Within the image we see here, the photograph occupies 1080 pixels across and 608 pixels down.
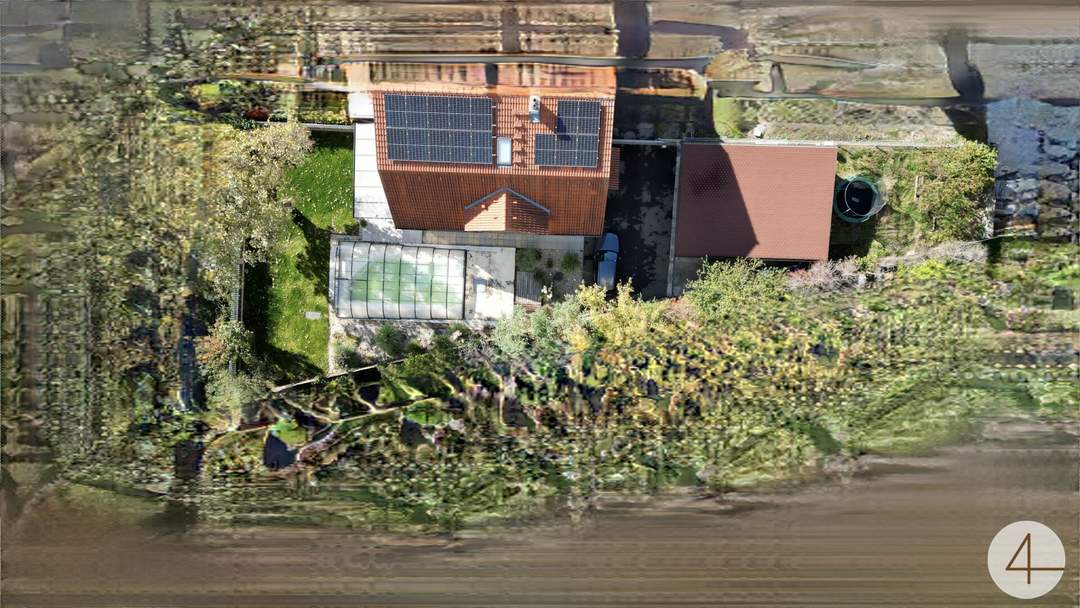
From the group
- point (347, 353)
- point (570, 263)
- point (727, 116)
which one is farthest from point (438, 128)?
point (727, 116)

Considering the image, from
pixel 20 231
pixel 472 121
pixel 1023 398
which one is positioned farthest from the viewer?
pixel 20 231

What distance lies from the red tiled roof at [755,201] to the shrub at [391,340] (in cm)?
853

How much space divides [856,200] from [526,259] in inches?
395

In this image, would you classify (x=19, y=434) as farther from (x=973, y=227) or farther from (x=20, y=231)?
(x=973, y=227)

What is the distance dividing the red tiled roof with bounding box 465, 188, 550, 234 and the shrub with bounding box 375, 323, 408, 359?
13.1ft

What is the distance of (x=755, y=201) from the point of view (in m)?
21.1

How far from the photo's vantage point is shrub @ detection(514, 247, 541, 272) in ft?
71.8

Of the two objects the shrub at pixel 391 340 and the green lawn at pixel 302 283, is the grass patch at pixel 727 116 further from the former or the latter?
the shrub at pixel 391 340

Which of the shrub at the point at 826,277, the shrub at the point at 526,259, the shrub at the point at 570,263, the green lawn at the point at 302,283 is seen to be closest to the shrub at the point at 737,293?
the shrub at the point at 826,277

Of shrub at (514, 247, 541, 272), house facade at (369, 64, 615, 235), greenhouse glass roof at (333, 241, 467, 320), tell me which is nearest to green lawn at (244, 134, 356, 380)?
greenhouse glass roof at (333, 241, 467, 320)

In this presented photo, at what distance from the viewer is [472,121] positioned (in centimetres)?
1862

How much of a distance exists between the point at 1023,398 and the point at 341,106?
2106cm

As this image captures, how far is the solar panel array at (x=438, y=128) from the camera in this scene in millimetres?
18547

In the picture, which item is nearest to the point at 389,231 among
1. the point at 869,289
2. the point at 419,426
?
the point at 419,426
